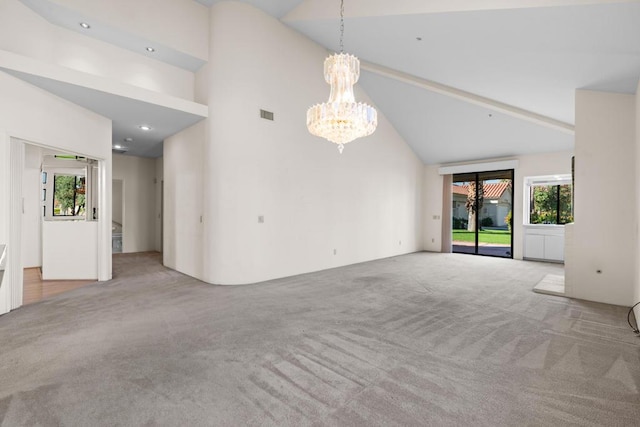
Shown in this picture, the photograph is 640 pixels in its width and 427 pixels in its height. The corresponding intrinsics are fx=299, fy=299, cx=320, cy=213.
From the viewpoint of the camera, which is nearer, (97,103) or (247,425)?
(247,425)

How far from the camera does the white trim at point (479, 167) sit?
8.69 m

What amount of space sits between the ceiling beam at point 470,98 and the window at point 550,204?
2431 millimetres

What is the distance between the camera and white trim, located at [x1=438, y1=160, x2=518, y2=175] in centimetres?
869

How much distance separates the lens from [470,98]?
659 cm

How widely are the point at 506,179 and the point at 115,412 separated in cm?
1039

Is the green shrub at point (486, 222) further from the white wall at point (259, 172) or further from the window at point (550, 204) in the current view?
the white wall at point (259, 172)

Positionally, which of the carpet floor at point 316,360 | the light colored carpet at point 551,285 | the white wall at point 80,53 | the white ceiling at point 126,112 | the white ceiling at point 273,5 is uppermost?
the white ceiling at point 273,5

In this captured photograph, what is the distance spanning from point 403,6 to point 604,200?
4085 mm

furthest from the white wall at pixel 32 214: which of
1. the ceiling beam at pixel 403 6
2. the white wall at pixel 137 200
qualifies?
the ceiling beam at pixel 403 6

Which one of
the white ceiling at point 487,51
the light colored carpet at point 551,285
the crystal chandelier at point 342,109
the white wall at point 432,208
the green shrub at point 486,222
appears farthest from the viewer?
the white wall at point 432,208

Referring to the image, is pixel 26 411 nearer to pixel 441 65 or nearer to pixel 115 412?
pixel 115 412

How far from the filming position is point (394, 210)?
29.5ft

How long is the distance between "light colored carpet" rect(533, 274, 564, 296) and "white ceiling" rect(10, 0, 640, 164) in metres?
3.10

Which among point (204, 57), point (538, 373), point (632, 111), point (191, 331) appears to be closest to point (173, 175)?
point (204, 57)
